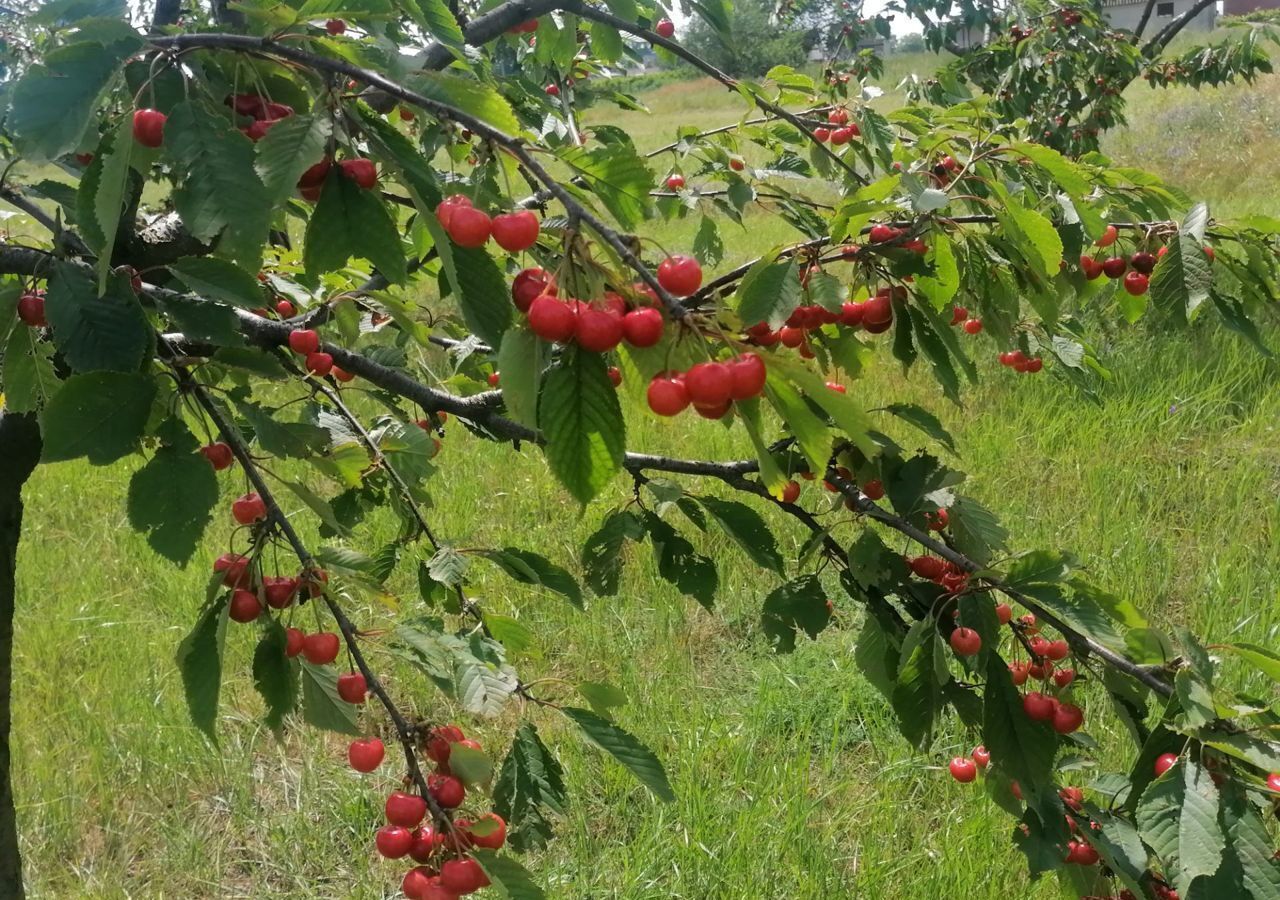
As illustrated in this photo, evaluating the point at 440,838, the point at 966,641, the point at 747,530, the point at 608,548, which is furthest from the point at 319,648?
the point at 966,641

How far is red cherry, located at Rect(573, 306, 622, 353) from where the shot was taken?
539 millimetres

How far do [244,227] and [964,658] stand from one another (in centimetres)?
76

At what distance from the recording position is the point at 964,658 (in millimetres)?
970

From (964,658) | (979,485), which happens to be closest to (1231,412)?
(979,485)

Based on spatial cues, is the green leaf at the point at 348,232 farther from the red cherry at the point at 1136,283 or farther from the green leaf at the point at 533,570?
the red cherry at the point at 1136,283

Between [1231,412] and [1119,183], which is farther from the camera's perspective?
[1231,412]

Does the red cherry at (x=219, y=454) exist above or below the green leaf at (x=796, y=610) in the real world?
above

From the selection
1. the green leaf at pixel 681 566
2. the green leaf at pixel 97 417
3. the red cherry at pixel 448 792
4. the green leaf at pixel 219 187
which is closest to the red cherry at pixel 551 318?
the green leaf at pixel 219 187

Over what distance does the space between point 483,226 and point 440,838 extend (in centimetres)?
61

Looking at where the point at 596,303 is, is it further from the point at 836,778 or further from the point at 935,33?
the point at 935,33

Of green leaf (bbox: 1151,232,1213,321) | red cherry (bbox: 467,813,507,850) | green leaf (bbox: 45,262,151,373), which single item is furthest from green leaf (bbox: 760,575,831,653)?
green leaf (bbox: 45,262,151,373)

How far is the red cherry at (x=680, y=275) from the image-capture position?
637mm

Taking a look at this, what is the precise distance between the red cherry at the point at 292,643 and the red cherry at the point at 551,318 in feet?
1.94

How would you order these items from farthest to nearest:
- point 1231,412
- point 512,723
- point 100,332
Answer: point 1231,412 < point 512,723 < point 100,332
